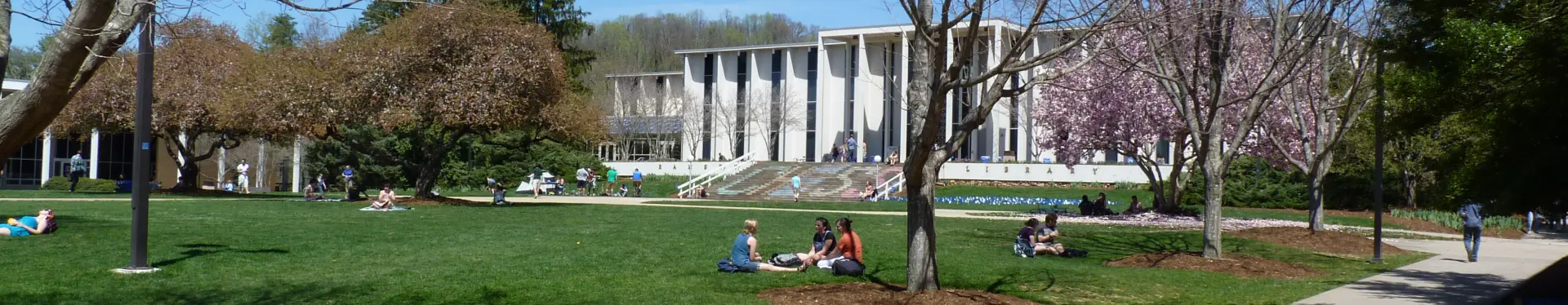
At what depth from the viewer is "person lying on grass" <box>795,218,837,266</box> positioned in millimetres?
13766

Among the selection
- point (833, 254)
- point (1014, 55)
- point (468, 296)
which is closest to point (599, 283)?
point (468, 296)

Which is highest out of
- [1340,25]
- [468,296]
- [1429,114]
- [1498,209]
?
[1340,25]

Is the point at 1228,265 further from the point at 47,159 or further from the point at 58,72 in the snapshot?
the point at 47,159

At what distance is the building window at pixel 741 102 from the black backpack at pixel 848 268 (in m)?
54.4

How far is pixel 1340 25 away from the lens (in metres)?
16.6

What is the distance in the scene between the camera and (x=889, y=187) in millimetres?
45438

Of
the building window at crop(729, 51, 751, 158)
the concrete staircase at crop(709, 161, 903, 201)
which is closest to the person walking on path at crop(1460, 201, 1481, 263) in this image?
the concrete staircase at crop(709, 161, 903, 201)

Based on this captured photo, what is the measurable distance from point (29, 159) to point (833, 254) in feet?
191

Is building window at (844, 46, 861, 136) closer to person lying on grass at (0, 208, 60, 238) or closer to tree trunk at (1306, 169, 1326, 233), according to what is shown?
tree trunk at (1306, 169, 1326, 233)

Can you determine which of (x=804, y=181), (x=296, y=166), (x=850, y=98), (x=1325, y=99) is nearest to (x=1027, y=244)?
(x=1325, y=99)

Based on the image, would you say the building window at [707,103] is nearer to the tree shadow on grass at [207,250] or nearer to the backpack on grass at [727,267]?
the tree shadow on grass at [207,250]

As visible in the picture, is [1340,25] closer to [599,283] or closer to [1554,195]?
[1554,195]

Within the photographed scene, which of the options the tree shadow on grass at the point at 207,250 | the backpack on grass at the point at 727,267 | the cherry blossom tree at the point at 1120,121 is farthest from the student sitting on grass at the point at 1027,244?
the cherry blossom tree at the point at 1120,121

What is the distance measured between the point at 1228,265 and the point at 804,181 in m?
34.5
